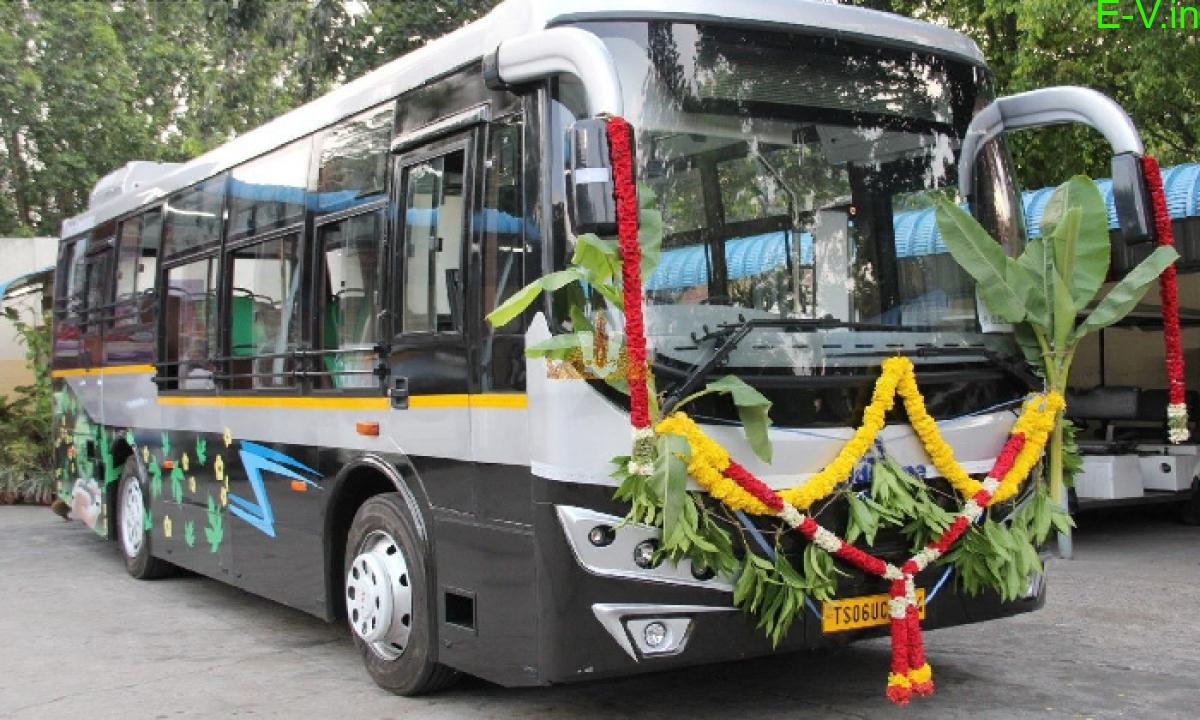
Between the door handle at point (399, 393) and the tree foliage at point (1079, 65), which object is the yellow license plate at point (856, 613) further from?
the tree foliage at point (1079, 65)

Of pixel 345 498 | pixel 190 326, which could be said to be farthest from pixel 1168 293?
pixel 190 326

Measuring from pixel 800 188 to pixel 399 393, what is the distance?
211 centimetres

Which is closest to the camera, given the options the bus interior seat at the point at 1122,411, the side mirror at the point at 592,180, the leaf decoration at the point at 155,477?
the side mirror at the point at 592,180

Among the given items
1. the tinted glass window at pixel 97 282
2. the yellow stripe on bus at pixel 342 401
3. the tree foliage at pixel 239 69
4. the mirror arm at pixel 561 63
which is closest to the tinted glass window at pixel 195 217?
the yellow stripe on bus at pixel 342 401

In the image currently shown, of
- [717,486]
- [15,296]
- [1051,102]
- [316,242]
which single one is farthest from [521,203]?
[15,296]

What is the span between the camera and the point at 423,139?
6020mm

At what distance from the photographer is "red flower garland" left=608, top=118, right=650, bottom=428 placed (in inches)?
Result: 177

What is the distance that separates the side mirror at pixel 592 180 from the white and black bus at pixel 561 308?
117 mm

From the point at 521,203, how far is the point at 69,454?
28.8 ft

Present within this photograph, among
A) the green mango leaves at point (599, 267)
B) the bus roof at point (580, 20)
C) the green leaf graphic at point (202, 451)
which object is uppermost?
the bus roof at point (580, 20)

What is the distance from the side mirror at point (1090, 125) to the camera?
5.62m

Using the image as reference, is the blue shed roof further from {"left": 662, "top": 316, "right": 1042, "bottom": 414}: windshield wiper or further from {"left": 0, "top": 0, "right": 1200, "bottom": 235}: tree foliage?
{"left": 0, "top": 0, "right": 1200, "bottom": 235}: tree foliage

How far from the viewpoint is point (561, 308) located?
16.3 feet

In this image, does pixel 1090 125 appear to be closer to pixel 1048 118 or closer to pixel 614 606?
Result: pixel 1048 118
